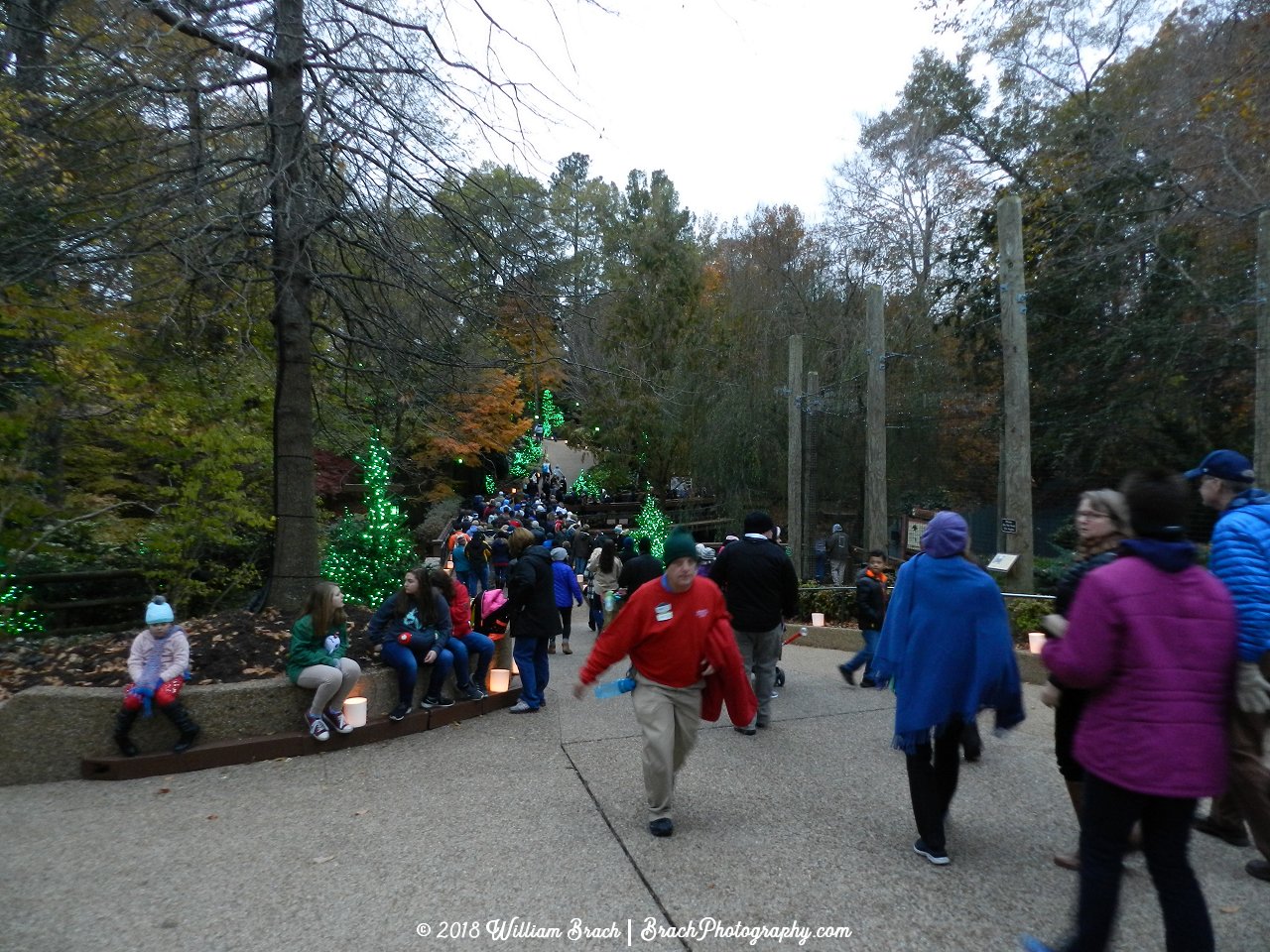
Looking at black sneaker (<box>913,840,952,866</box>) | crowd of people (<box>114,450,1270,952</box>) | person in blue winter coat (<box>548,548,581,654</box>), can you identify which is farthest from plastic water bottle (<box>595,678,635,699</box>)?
person in blue winter coat (<box>548,548,581,654</box>)

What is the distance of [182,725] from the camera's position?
576 cm

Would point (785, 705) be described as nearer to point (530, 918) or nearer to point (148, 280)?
point (530, 918)

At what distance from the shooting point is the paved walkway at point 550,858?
11.5 ft

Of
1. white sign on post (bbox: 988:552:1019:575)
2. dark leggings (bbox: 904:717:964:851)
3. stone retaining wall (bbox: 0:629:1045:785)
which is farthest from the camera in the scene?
white sign on post (bbox: 988:552:1019:575)

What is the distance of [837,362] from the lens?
25.9 metres

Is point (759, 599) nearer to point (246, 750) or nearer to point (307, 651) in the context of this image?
point (307, 651)

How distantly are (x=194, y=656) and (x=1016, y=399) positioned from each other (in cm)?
1012

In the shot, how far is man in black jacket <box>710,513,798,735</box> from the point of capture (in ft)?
21.1

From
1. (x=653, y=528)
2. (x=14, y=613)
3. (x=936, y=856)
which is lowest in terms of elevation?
(x=936, y=856)

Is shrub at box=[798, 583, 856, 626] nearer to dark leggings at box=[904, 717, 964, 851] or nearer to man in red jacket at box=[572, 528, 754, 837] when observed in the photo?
man in red jacket at box=[572, 528, 754, 837]

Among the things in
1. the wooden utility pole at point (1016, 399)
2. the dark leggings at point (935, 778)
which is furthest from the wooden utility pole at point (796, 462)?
the dark leggings at point (935, 778)

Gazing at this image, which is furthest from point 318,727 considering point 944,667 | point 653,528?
point 653,528

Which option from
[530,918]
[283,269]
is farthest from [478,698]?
[283,269]

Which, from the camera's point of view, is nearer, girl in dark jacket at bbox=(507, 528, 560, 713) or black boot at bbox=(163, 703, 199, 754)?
black boot at bbox=(163, 703, 199, 754)
